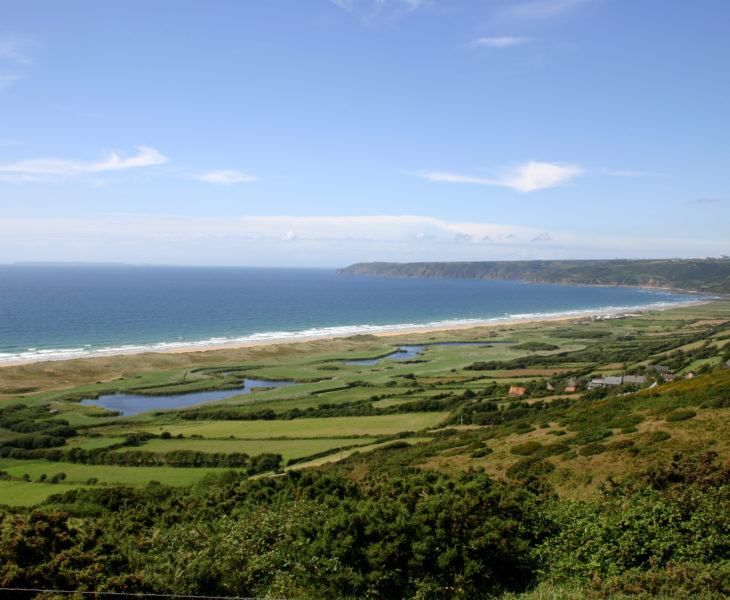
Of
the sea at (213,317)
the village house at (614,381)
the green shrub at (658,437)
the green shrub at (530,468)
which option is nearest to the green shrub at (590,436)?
the green shrub at (658,437)

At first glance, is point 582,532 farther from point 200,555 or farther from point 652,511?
point 200,555

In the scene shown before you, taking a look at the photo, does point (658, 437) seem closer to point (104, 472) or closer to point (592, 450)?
point (592, 450)

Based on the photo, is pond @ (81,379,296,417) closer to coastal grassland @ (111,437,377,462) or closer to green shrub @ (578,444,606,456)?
coastal grassland @ (111,437,377,462)

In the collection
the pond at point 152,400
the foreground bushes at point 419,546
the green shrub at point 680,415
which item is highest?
the green shrub at point 680,415

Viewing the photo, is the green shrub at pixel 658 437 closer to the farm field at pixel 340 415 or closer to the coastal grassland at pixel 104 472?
the farm field at pixel 340 415

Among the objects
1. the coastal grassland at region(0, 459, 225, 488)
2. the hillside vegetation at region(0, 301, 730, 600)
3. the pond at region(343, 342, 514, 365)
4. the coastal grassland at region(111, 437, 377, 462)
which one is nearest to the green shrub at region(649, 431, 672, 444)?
the hillside vegetation at region(0, 301, 730, 600)

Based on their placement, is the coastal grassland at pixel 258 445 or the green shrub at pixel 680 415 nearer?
the green shrub at pixel 680 415
